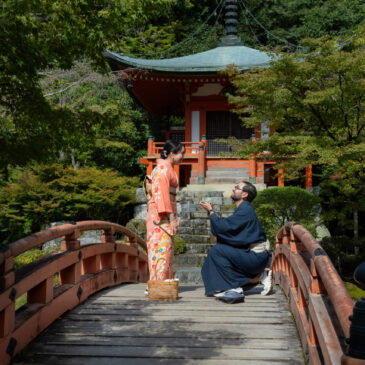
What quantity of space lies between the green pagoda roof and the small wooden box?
10899mm

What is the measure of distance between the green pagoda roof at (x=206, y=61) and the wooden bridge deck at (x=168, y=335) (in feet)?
37.3

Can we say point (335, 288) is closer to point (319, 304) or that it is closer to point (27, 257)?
point (319, 304)

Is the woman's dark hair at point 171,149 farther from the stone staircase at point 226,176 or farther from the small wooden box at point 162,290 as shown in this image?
the stone staircase at point 226,176

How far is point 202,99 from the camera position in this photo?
18484mm

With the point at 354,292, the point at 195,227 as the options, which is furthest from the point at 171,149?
the point at 195,227

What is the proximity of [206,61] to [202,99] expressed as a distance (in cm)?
160

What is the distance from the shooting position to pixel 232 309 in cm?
458

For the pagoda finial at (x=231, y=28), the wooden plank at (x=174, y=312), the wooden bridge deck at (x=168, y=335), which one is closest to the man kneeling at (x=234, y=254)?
the wooden bridge deck at (x=168, y=335)

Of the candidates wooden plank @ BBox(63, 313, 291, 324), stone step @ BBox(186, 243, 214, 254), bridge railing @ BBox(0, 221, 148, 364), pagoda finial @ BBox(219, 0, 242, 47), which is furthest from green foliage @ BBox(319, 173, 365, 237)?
pagoda finial @ BBox(219, 0, 242, 47)

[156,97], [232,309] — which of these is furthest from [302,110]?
[156,97]

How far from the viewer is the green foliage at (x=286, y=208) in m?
10.2

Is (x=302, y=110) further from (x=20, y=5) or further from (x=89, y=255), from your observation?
(x=20, y=5)

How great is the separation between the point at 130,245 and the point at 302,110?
382cm

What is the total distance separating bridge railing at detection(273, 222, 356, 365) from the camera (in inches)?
86.1
